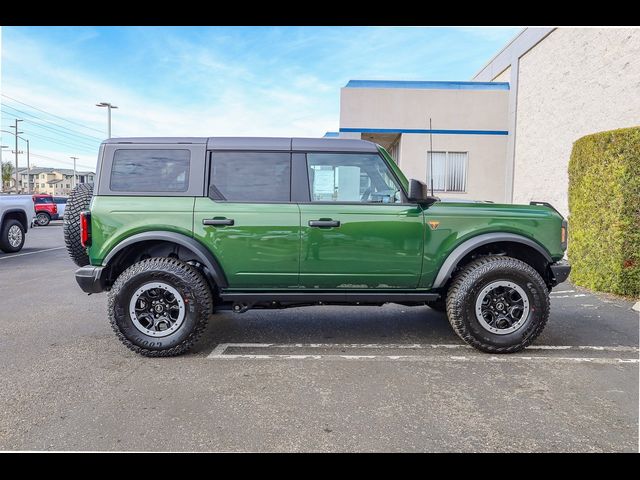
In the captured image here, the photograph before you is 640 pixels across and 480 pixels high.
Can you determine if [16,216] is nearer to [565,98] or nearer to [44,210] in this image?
[44,210]

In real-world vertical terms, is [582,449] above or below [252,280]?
below

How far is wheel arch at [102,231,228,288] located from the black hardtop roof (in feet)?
2.96

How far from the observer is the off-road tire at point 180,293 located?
3854 mm

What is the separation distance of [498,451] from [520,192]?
38.6 feet

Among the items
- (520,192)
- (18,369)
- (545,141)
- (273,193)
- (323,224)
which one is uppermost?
(545,141)

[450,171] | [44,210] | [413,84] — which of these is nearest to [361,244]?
[450,171]

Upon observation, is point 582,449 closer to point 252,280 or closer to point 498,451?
point 498,451

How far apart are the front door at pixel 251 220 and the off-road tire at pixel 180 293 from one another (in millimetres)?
326

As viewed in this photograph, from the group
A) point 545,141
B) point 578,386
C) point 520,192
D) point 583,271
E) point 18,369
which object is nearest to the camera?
point 578,386

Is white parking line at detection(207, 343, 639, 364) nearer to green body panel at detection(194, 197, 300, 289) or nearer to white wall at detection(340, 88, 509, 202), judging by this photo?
green body panel at detection(194, 197, 300, 289)

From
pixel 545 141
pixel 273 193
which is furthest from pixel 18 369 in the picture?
pixel 545 141

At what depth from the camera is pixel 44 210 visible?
21859mm

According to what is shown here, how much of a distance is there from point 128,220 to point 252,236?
44.9 inches
